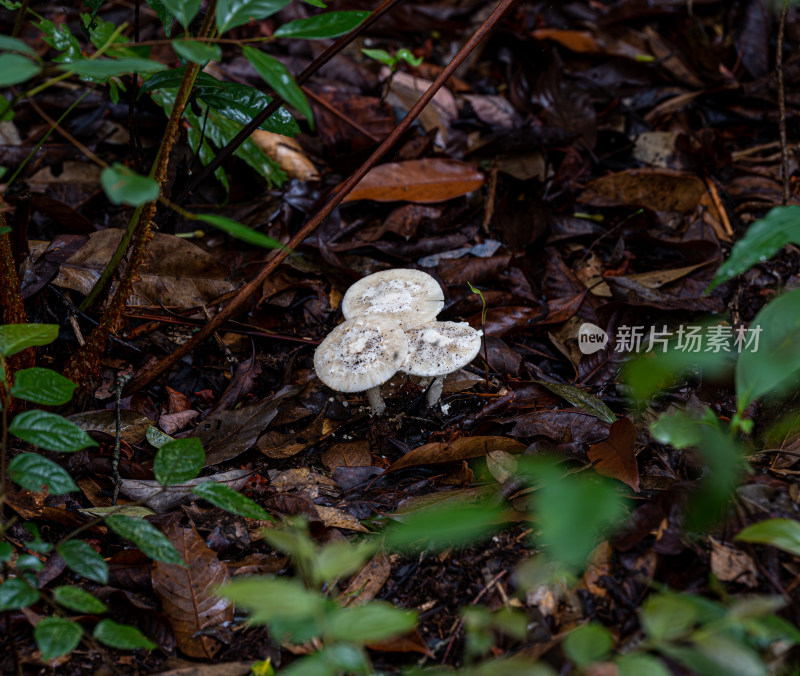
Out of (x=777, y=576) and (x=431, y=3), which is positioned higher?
(x=431, y=3)

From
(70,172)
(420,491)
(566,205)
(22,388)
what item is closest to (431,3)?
(566,205)

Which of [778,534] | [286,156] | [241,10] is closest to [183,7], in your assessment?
[241,10]

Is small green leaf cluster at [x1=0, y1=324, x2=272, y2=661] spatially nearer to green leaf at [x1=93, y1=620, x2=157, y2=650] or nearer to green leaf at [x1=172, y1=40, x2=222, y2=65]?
green leaf at [x1=93, y1=620, x2=157, y2=650]

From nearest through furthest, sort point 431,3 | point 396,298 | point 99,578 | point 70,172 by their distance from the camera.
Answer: point 99,578 → point 396,298 → point 70,172 → point 431,3

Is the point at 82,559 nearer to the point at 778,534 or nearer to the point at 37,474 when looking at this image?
the point at 37,474

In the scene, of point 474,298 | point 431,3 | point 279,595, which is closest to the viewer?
point 279,595

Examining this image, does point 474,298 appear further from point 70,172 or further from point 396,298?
point 70,172

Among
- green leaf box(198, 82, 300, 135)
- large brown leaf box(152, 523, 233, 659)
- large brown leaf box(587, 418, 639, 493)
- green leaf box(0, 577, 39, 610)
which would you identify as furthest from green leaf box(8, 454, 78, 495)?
large brown leaf box(587, 418, 639, 493)

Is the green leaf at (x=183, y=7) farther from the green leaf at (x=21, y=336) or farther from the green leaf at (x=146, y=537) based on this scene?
the green leaf at (x=146, y=537)
